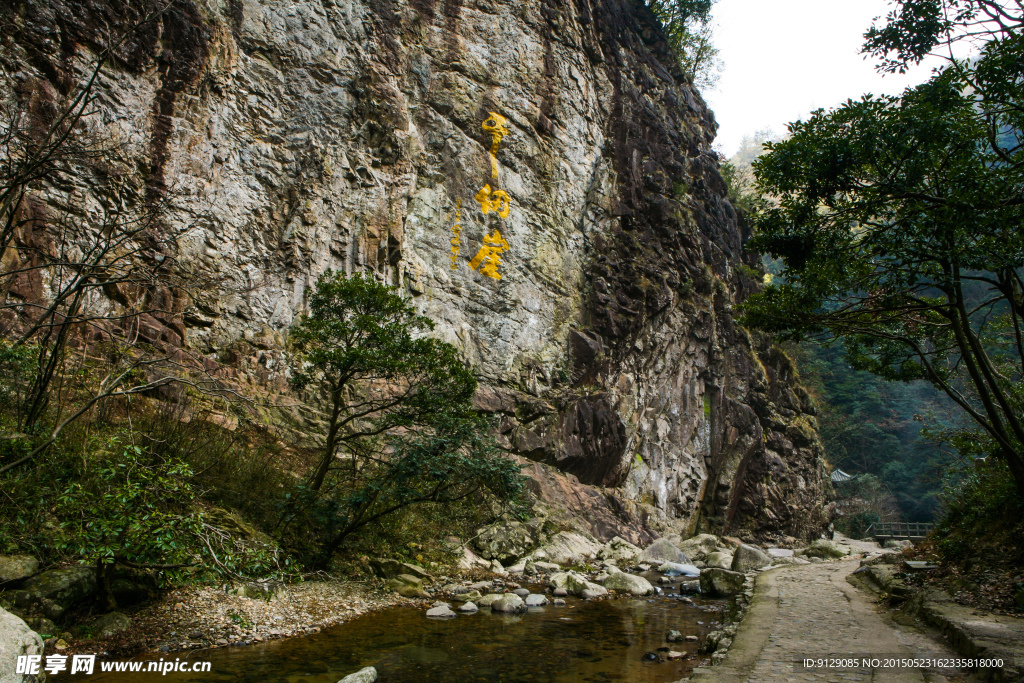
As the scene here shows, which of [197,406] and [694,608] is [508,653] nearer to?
[694,608]

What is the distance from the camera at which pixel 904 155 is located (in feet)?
24.5

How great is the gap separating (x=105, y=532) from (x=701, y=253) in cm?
2325

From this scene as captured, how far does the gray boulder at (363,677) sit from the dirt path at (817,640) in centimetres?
325

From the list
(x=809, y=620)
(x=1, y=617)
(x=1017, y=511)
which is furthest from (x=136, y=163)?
(x=1017, y=511)

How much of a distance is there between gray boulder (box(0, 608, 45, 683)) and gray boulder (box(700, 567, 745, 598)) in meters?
11.7

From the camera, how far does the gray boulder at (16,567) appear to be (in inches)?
211

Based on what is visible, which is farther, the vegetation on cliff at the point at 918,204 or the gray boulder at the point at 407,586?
the gray boulder at the point at 407,586

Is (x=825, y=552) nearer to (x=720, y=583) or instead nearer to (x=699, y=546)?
(x=699, y=546)

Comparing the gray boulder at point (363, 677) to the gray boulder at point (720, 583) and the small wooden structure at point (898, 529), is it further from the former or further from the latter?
the small wooden structure at point (898, 529)

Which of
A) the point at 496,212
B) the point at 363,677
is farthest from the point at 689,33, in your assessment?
the point at 363,677

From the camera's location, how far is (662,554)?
55.4 ft

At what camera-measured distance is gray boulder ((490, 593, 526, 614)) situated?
9469 mm

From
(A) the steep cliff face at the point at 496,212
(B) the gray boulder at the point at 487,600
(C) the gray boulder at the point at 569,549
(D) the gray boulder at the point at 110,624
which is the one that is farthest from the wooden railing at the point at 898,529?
(D) the gray boulder at the point at 110,624

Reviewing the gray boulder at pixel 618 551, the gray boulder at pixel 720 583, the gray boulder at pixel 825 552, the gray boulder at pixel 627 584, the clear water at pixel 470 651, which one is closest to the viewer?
the clear water at pixel 470 651
